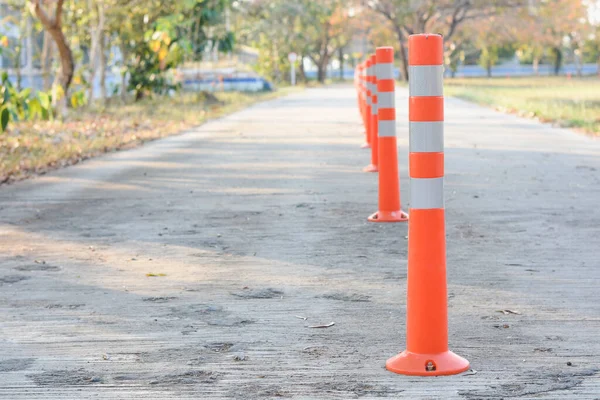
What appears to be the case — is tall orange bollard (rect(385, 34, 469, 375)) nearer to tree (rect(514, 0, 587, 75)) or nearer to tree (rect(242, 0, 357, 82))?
tree (rect(242, 0, 357, 82))

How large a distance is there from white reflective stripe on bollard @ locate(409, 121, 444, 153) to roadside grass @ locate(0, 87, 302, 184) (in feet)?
29.8

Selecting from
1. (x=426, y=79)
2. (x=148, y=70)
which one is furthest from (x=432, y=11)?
(x=426, y=79)

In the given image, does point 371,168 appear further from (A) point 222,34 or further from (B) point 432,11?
(B) point 432,11

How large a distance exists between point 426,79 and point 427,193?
0.45 metres

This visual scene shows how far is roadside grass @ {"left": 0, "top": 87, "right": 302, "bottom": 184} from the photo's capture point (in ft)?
48.8

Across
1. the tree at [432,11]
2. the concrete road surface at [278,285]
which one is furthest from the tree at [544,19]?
the concrete road surface at [278,285]

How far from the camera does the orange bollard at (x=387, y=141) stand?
861cm

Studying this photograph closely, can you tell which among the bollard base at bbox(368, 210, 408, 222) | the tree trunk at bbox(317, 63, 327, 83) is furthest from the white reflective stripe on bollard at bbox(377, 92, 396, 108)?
the tree trunk at bbox(317, 63, 327, 83)

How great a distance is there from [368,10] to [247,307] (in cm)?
5976

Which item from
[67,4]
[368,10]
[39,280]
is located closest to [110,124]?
[67,4]

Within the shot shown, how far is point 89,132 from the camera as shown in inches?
801

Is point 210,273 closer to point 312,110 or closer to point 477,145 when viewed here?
point 477,145

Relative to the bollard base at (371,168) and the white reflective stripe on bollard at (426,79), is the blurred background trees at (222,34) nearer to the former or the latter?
the bollard base at (371,168)

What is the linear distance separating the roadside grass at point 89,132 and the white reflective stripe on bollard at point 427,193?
9.09m
